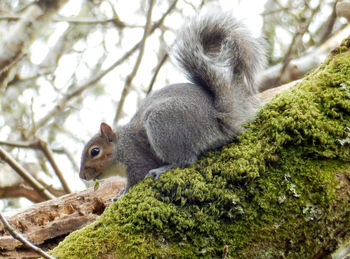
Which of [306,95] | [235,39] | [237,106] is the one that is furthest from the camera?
[235,39]

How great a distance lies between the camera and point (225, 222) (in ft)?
4.76

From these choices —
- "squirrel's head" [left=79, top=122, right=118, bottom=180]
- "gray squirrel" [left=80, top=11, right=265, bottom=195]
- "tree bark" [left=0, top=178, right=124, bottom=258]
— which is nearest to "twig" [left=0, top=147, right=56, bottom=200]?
"tree bark" [left=0, top=178, right=124, bottom=258]

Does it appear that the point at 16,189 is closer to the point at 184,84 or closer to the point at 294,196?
the point at 184,84

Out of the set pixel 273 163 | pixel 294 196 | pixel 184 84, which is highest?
pixel 184 84

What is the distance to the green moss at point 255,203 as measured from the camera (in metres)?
1.41

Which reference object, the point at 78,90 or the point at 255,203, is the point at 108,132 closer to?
the point at 255,203

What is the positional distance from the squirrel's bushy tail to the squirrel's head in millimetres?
765

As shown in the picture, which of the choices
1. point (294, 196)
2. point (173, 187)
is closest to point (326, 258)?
point (294, 196)

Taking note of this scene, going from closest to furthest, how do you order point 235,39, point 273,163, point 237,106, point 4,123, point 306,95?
point 273,163, point 306,95, point 237,106, point 235,39, point 4,123

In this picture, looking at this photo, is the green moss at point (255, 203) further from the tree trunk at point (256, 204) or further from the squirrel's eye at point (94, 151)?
the squirrel's eye at point (94, 151)

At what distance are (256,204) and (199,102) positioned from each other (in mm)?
839

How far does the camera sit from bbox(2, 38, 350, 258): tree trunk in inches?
55.4

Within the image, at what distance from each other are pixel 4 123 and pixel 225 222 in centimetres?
473

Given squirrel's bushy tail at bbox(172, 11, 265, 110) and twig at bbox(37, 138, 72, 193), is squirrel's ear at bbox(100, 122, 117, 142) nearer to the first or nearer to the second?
squirrel's bushy tail at bbox(172, 11, 265, 110)
